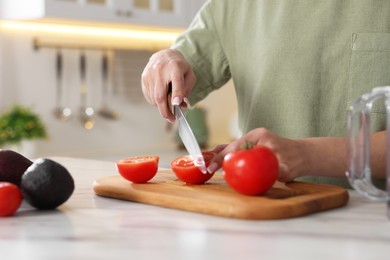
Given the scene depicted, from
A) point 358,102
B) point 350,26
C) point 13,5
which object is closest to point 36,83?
point 13,5

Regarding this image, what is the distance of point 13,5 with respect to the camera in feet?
10.8

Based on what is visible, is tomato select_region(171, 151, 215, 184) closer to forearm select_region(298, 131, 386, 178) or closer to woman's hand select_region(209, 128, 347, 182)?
woman's hand select_region(209, 128, 347, 182)

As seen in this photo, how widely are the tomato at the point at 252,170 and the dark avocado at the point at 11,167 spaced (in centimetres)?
35

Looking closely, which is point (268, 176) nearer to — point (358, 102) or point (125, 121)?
point (358, 102)

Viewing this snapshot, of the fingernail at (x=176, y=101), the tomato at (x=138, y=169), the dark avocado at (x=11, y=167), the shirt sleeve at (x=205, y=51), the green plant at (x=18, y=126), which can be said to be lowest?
the green plant at (x=18, y=126)

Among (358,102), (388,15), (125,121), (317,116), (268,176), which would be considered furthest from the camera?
(125,121)

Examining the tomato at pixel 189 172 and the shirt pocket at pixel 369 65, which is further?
the shirt pocket at pixel 369 65

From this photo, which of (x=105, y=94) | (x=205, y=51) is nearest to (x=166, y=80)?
(x=205, y=51)

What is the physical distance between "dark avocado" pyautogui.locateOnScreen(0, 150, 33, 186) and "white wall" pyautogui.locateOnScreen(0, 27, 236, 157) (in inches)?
89.0

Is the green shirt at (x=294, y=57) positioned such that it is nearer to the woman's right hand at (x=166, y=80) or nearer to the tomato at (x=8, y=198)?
the woman's right hand at (x=166, y=80)

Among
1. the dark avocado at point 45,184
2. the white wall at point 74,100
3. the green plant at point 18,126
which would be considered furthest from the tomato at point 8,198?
the white wall at point 74,100

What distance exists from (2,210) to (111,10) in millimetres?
2381

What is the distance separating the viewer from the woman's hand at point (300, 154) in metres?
1.26

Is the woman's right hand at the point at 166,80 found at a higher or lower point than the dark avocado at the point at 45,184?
higher
